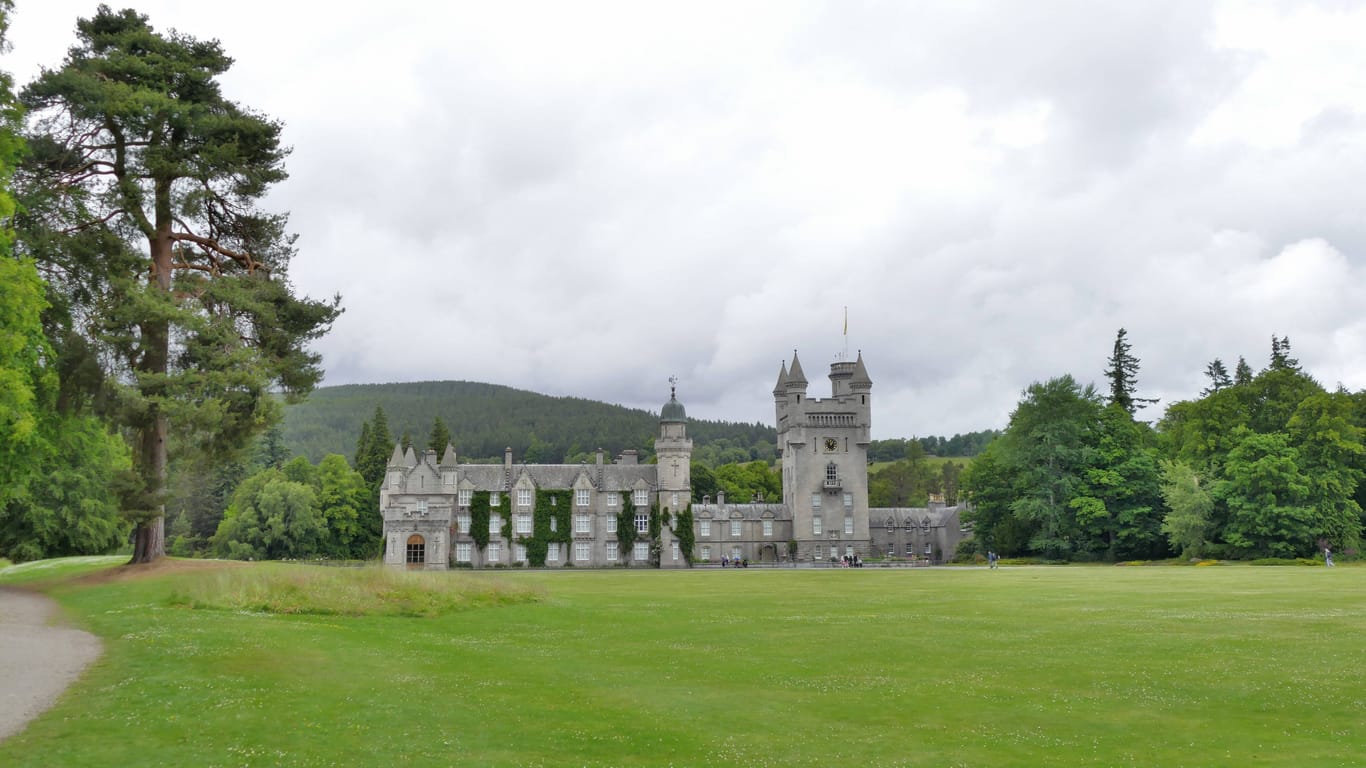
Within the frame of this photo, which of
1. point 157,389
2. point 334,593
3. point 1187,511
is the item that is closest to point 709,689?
point 334,593

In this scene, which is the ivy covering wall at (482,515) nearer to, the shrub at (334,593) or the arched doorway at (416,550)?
the arched doorway at (416,550)

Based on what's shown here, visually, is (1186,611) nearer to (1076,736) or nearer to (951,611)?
(951,611)

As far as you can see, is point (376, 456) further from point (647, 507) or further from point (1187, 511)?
point (1187, 511)

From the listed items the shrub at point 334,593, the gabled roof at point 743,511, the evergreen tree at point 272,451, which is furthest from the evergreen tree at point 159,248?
the evergreen tree at point 272,451

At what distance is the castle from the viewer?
85750mm

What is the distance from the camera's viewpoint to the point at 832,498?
96.2 m

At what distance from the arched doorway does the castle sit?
0.08m

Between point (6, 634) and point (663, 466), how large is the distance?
229 ft

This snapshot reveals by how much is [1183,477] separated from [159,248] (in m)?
67.9

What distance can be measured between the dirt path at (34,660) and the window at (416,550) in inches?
2032

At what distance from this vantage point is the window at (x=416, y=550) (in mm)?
79500

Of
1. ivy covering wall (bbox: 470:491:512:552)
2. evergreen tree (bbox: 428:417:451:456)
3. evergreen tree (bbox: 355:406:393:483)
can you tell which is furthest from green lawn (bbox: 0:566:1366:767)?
evergreen tree (bbox: 428:417:451:456)

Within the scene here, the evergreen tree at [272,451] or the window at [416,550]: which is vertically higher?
the evergreen tree at [272,451]

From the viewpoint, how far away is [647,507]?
298 ft
